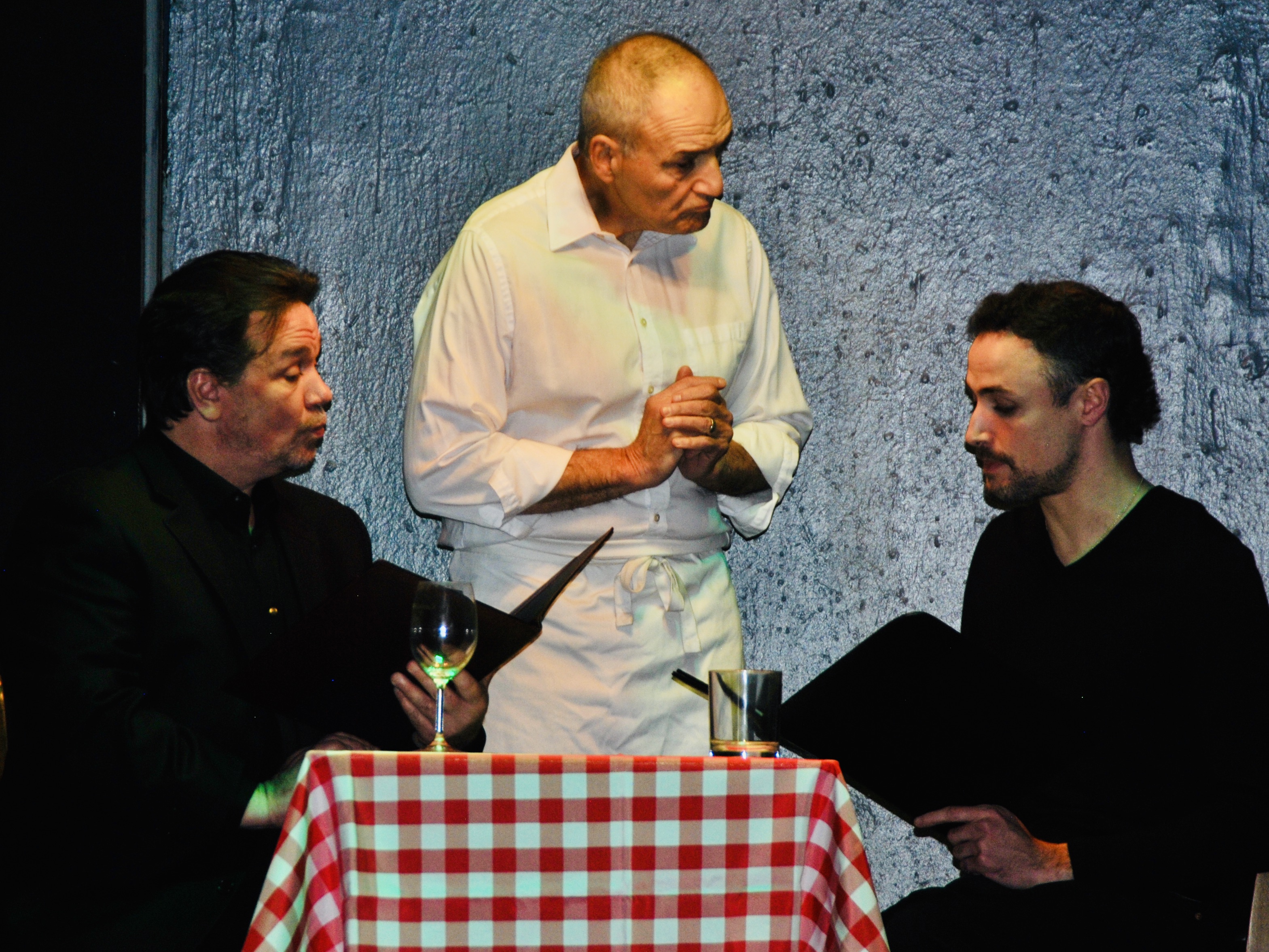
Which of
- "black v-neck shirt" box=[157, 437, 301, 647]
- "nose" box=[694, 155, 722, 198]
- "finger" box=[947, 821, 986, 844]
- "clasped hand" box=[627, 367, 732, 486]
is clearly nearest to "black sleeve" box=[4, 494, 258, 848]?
"black v-neck shirt" box=[157, 437, 301, 647]

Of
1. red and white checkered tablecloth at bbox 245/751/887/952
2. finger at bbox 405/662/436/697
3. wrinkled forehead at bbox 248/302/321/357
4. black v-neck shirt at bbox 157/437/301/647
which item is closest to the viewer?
red and white checkered tablecloth at bbox 245/751/887/952

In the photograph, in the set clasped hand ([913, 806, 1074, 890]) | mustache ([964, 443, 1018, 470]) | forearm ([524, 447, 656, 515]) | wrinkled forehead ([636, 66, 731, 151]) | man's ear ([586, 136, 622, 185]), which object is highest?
wrinkled forehead ([636, 66, 731, 151])

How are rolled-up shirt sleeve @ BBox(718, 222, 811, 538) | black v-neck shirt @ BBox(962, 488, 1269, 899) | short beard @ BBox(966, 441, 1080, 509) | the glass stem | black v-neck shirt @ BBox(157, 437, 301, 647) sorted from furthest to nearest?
rolled-up shirt sleeve @ BBox(718, 222, 811, 538), short beard @ BBox(966, 441, 1080, 509), black v-neck shirt @ BBox(157, 437, 301, 647), black v-neck shirt @ BBox(962, 488, 1269, 899), the glass stem

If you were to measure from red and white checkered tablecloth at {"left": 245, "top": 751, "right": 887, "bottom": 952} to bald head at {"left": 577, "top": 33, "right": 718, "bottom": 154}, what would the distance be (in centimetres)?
146

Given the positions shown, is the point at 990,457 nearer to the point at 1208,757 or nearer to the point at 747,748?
the point at 1208,757

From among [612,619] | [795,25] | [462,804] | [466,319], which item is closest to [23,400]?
[466,319]

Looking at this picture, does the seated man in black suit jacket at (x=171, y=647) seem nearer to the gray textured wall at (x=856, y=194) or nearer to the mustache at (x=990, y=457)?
the gray textured wall at (x=856, y=194)

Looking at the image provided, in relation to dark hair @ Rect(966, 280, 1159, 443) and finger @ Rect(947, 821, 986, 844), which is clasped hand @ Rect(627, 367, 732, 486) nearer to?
dark hair @ Rect(966, 280, 1159, 443)

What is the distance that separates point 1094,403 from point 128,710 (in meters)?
1.78

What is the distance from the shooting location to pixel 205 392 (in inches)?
93.3

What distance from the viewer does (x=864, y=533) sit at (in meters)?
3.24

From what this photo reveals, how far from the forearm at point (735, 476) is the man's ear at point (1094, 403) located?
0.63 m

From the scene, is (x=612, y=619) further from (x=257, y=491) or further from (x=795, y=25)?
(x=795, y=25)

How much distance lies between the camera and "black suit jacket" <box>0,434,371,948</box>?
2.04m
